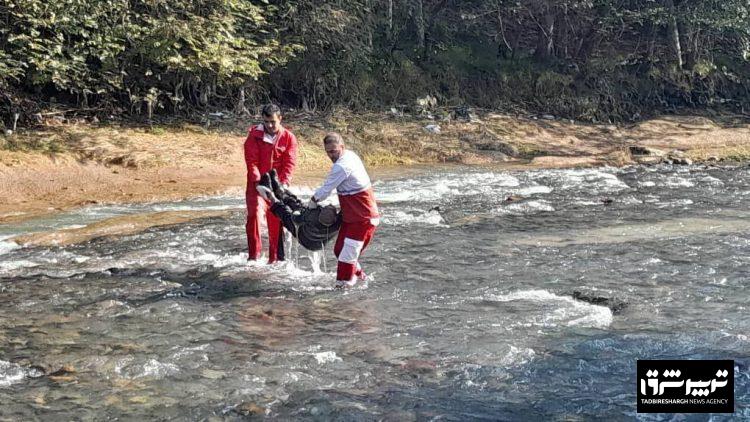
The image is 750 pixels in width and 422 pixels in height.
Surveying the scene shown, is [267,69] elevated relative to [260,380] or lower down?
elevated

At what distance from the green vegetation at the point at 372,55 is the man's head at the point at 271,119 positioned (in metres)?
8.85

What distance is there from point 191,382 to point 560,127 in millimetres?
20680

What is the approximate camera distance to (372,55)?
24.7 metres

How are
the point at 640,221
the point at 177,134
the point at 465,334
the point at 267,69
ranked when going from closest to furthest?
1. the point at 465,334
2. the point at 640,221
3. the point at 177,134
4. the point at 267,69

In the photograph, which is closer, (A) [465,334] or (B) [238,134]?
(A) [465,334]

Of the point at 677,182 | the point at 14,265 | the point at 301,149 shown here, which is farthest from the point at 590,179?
the point at 14,265

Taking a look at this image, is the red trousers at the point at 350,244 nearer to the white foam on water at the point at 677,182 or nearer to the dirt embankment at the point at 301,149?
the dirt embankment at the point at 301,149

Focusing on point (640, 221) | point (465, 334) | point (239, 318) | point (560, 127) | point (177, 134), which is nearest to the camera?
point (465, 334)

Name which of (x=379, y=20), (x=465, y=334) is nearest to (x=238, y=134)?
(x=379, y=20)

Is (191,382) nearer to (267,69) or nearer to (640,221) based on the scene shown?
(640,221)

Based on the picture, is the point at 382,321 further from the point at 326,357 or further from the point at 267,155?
the point at 267,155

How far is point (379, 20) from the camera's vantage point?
2492 centimetres

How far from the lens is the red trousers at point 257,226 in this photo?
909 centimetres

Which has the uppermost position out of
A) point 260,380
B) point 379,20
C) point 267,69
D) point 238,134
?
point 379,20
